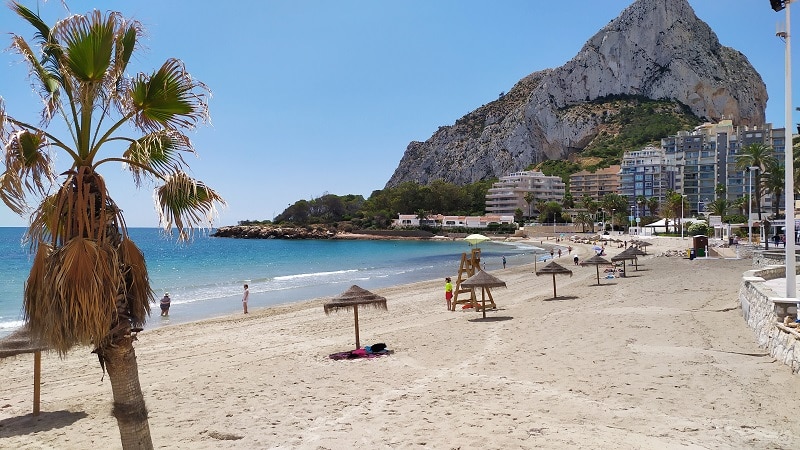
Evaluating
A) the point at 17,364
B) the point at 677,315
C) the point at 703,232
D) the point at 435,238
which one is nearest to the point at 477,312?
the point at 677,315

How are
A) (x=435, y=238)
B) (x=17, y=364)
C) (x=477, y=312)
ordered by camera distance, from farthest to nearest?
(x=435, y=238), (x=477, y=312), (x=17, y=364)

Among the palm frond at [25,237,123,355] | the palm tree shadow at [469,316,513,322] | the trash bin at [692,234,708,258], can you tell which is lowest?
the palm tree shadow at [469,316,513,322]

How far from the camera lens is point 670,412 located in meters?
6.93

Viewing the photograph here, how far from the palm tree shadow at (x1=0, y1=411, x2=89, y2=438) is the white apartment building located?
11784cm

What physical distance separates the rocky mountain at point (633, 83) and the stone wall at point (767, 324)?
143475mm

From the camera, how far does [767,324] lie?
32.5 feet

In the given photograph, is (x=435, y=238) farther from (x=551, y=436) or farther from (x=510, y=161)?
(x=551, y=436)

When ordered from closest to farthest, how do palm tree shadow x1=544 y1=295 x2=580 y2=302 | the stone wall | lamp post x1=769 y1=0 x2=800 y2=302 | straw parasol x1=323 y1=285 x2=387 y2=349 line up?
the stone wall < lamp post x1=769 y1=0 x2=800 y2=302 < straw parasol x1=323 y1=285 x2=387 y2=349 < palm tree shadow x1=544 y1=295 x2=580 y2=302

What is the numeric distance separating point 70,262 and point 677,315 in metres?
14.7

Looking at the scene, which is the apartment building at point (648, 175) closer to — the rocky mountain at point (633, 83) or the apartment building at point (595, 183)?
the apartment building at point (595, 183)

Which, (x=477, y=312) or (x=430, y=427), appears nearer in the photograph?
(x=430, y=427)

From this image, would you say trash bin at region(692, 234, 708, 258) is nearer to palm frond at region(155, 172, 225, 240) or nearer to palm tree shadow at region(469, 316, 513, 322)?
palm tree shadow at region(469, 316, 513, 322)

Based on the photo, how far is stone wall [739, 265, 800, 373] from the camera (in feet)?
27.1

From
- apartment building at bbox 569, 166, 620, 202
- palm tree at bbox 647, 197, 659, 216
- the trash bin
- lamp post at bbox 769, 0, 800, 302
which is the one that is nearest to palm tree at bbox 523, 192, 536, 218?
apartment building at bbox 569, 166, 620, 202
